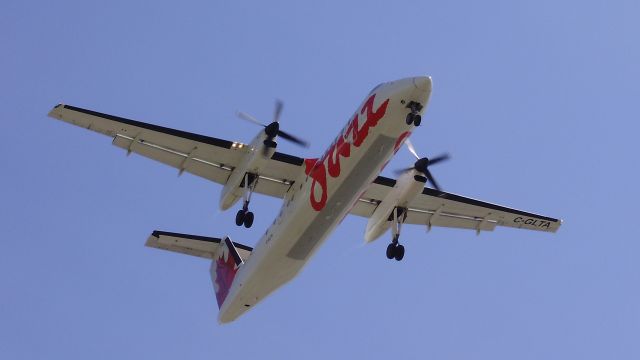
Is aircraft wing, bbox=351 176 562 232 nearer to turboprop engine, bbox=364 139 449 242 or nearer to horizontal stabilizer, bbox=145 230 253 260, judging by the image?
turboprop engine, bbox=364 139 449 242

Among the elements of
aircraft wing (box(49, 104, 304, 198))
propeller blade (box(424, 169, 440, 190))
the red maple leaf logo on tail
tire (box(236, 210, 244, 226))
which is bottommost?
the red maple leaf logo on tail

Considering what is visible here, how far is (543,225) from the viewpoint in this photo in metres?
27.6

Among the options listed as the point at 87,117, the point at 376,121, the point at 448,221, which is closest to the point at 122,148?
the point at 87,117

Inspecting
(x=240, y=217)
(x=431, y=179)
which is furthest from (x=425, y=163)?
(x=240, y=217)

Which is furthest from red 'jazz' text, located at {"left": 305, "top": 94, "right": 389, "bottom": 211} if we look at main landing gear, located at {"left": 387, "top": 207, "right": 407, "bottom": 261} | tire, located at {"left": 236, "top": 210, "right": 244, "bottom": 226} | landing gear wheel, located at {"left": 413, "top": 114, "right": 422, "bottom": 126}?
main landing gear, located at {"left": 387, "top": 207, "right": 407, "bottom": 261}

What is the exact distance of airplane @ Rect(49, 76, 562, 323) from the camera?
21234mm

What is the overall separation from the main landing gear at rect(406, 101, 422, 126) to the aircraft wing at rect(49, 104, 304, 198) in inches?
199

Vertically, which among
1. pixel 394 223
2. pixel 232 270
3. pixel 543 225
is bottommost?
pixel 232 270

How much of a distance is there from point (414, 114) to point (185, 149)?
703 centimetres

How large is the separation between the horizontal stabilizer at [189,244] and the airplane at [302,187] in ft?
0.11

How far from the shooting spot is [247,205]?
24.6 m

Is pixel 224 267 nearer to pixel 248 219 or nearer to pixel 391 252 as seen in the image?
pixel 248 219

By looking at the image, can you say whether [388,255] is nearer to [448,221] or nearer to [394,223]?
[394,223]

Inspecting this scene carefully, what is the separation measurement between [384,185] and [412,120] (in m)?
5.93
